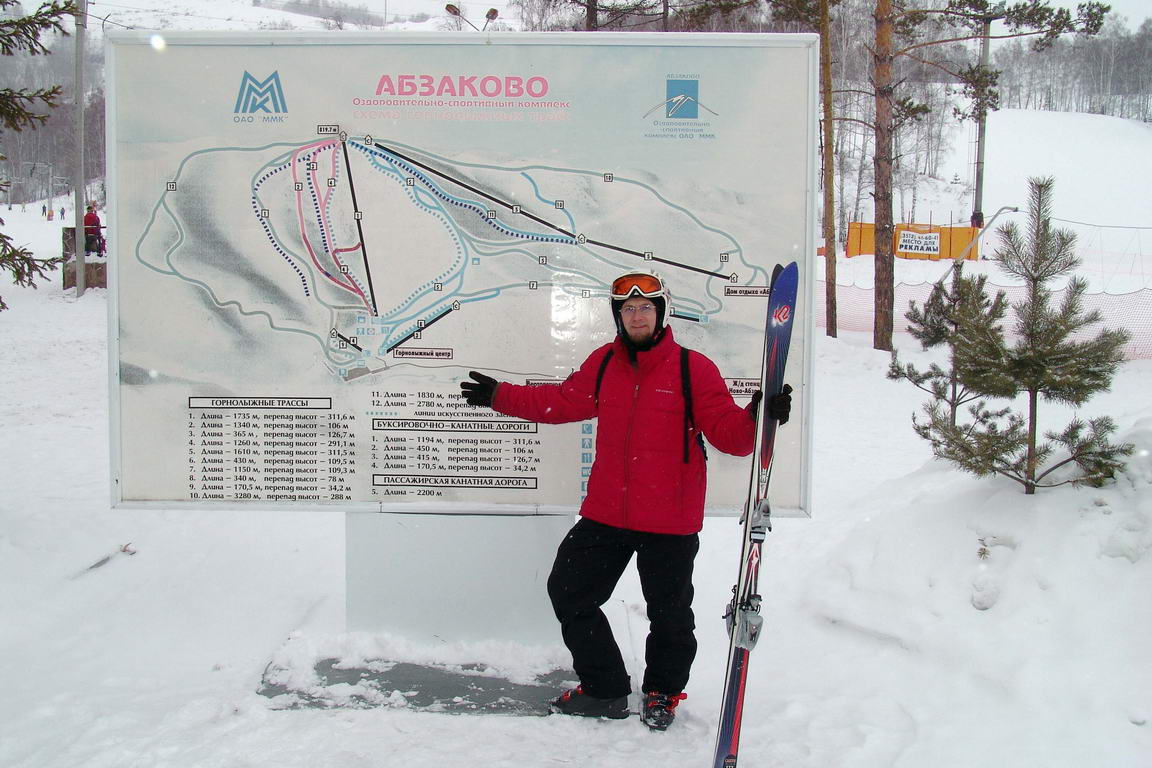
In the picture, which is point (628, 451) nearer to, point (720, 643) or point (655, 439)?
point (655, 439)

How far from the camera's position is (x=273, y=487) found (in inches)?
153

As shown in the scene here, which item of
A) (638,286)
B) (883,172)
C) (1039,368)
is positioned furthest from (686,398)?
(883,172)

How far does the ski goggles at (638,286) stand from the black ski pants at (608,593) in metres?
0.95

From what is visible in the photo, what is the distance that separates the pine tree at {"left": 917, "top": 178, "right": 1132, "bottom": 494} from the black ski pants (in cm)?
172

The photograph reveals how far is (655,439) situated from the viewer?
342cm

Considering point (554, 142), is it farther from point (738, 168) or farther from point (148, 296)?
point (148, 296)

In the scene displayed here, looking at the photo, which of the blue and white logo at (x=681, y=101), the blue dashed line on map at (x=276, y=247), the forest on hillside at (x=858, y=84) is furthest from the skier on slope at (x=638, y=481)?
the forest on hillside at (x=858, y=84)

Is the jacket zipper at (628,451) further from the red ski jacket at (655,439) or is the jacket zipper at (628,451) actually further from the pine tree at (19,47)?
the pine tree at (19,47)

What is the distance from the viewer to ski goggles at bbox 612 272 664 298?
3.42m

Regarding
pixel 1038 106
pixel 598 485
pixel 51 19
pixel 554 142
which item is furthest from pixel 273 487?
pixel 1038 106

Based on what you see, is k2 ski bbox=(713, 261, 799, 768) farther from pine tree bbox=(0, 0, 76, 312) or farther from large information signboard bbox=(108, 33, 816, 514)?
pine tree bbox=(0, 0, 76, 312)

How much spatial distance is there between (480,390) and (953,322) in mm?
4181

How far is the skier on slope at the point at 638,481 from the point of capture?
3.41 m

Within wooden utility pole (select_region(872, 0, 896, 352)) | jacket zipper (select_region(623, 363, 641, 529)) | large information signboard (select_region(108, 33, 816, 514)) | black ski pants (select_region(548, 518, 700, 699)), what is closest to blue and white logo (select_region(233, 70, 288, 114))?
large information signboard (select_region(108, 33, 816, 514))
